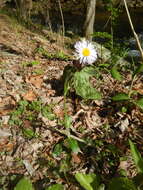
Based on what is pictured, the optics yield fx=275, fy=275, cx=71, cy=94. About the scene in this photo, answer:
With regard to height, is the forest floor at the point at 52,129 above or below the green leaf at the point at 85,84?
below

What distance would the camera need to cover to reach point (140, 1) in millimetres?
13625

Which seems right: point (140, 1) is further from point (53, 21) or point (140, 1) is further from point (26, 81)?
point (26, 81)

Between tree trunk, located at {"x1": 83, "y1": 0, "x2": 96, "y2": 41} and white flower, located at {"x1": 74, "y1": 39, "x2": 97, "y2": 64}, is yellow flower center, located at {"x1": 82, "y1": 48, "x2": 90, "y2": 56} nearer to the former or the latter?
white flower, located at {"x1": 74, "y1": 39, "x2": 97, "y2": 64}

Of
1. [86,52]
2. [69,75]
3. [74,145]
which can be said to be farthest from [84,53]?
[74,145]

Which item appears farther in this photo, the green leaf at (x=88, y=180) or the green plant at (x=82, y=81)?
the green plant at (x=82, y=81)

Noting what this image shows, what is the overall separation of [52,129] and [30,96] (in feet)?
1.78

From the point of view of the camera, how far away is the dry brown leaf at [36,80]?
318cm

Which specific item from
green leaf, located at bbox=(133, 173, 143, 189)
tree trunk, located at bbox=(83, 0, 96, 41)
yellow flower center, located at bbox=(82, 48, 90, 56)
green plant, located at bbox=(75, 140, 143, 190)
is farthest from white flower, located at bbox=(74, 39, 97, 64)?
tree trunk, located at bbox=(83, 0, 96, 41)

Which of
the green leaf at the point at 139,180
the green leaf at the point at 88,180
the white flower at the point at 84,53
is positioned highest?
the white flower at the point at 84,53

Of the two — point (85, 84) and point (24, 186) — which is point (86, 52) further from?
point (24, 186)

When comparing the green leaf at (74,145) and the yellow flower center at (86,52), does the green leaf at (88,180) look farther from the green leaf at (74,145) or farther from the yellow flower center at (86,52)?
the yellow flower center at (86,52)

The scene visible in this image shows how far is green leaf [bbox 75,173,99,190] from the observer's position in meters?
1.99

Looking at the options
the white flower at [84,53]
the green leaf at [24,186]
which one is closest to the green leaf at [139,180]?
the green leaf at [24,186]

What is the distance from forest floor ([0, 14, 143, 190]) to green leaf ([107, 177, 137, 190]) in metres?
0.28
